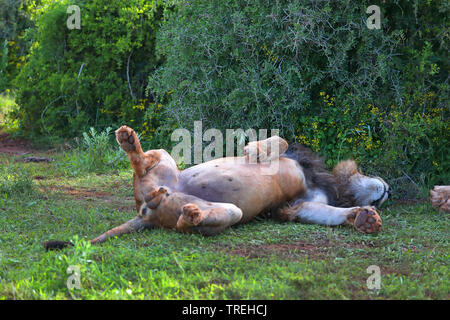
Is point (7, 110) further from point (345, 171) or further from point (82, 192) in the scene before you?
point (345, 171)

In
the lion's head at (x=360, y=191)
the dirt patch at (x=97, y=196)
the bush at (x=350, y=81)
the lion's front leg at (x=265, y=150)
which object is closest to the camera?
the lion's front leg at (x=265, y=150)

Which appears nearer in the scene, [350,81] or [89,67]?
[350,81]

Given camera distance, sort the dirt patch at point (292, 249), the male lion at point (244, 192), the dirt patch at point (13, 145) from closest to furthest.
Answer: the dirt patch at point (292, 249)
the male lion at point (244, 192)
the dirt patch at point (13, 145)

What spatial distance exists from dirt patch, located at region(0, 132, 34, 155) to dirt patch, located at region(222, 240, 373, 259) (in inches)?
213

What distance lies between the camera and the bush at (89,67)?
8.45m

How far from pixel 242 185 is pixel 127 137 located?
0.98 meters

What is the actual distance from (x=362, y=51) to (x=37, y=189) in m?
3.59

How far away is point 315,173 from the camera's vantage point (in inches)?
194

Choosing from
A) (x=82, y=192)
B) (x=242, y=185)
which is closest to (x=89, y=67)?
(x=82, y=192)

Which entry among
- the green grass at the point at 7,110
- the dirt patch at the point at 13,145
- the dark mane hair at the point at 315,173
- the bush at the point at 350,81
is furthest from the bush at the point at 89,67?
the dark mane hair at the point at 315,173

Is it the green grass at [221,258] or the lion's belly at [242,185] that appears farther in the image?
the lion's belly at [242,185]

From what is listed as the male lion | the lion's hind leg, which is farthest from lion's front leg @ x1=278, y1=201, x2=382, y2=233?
the lion's hind leg

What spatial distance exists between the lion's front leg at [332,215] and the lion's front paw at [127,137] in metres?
1.34

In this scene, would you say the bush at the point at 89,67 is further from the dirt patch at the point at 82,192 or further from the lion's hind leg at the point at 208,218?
the lion's hind leg at the point at 208,218
